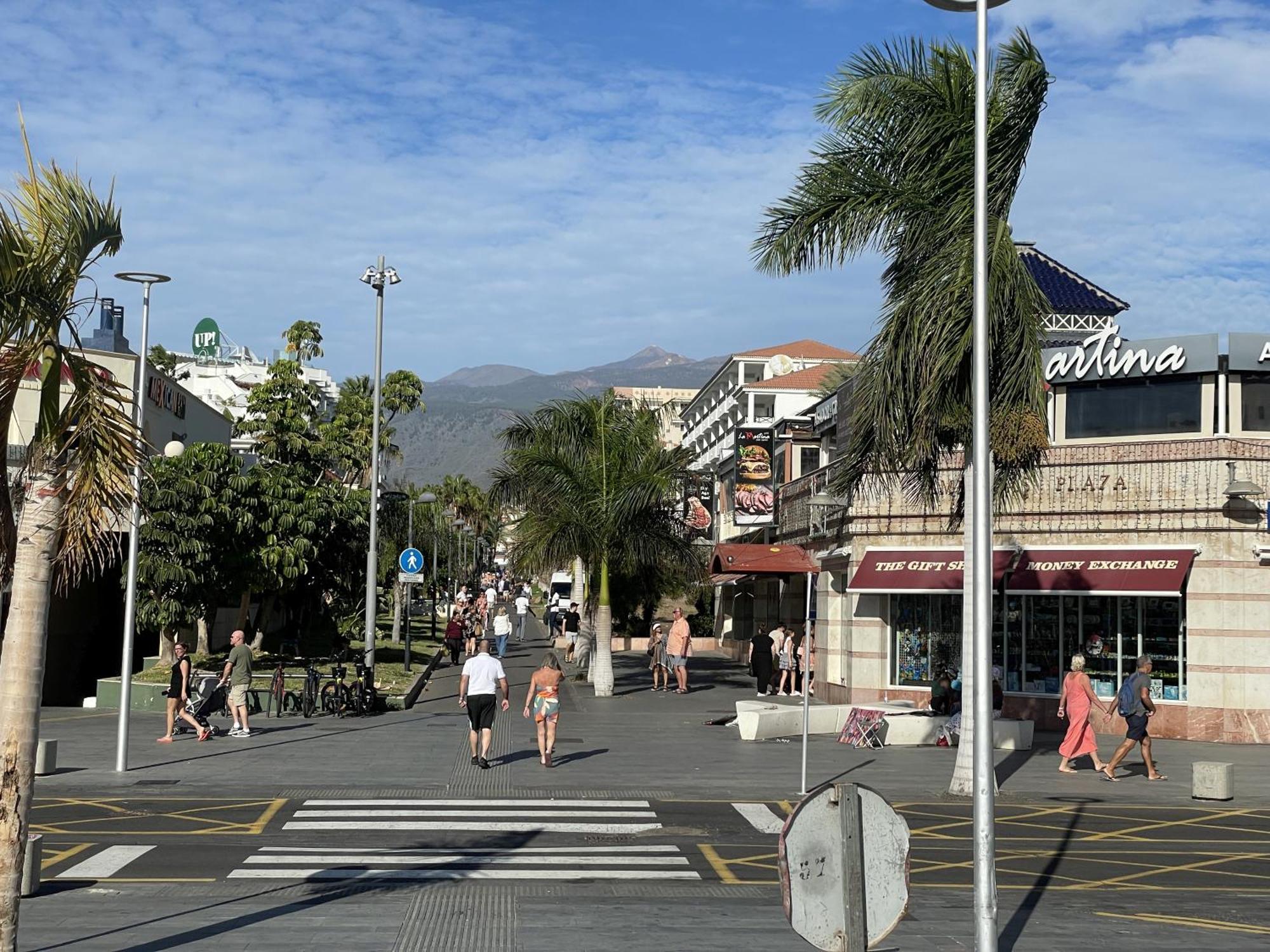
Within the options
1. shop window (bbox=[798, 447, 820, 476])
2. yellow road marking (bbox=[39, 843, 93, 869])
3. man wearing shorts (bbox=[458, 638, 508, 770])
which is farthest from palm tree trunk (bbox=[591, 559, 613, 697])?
yellow road marking (bbox=[39, 843, 93, 869])

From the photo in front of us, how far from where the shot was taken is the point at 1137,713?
2011 centimetres

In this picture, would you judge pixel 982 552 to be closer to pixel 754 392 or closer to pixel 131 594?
pixel 131 594

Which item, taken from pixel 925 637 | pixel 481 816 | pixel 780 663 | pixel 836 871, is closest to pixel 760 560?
pixel 780 663

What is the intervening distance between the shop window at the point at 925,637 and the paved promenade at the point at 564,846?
4884mm

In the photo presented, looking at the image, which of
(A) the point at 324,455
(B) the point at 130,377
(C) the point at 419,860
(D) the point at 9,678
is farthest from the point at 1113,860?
(A) the point at 324,455

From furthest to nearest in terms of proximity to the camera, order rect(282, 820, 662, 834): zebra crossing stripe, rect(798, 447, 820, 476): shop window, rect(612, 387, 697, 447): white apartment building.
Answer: rect(798, 447, 820, 476): shop window
rect(612, 387, 697, 447): white apartment building
rect(282, 820, 662, 834): zebra crossing stripe

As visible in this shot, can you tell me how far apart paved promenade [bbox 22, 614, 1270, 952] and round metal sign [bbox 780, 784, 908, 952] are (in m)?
3.94

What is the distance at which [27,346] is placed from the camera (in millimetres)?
7547

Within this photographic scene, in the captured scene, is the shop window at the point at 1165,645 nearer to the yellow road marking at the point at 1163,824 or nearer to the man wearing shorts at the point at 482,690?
the yellow road marking at the point at 1163,824

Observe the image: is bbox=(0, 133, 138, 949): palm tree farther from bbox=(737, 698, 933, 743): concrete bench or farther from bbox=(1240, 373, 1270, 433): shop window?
bbox=(1240, 373, 1270, 433): shop window

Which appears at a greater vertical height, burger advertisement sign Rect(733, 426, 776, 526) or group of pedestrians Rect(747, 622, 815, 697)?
burger advertisement sign Rect(733, 426, 776, 526)

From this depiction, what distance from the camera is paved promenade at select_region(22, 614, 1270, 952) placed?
33.1 ft

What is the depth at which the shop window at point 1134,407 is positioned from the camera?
26.0 metres

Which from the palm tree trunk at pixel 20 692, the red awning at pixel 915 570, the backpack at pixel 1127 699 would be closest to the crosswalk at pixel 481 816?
the palm tree trunk at pixel 20 692
